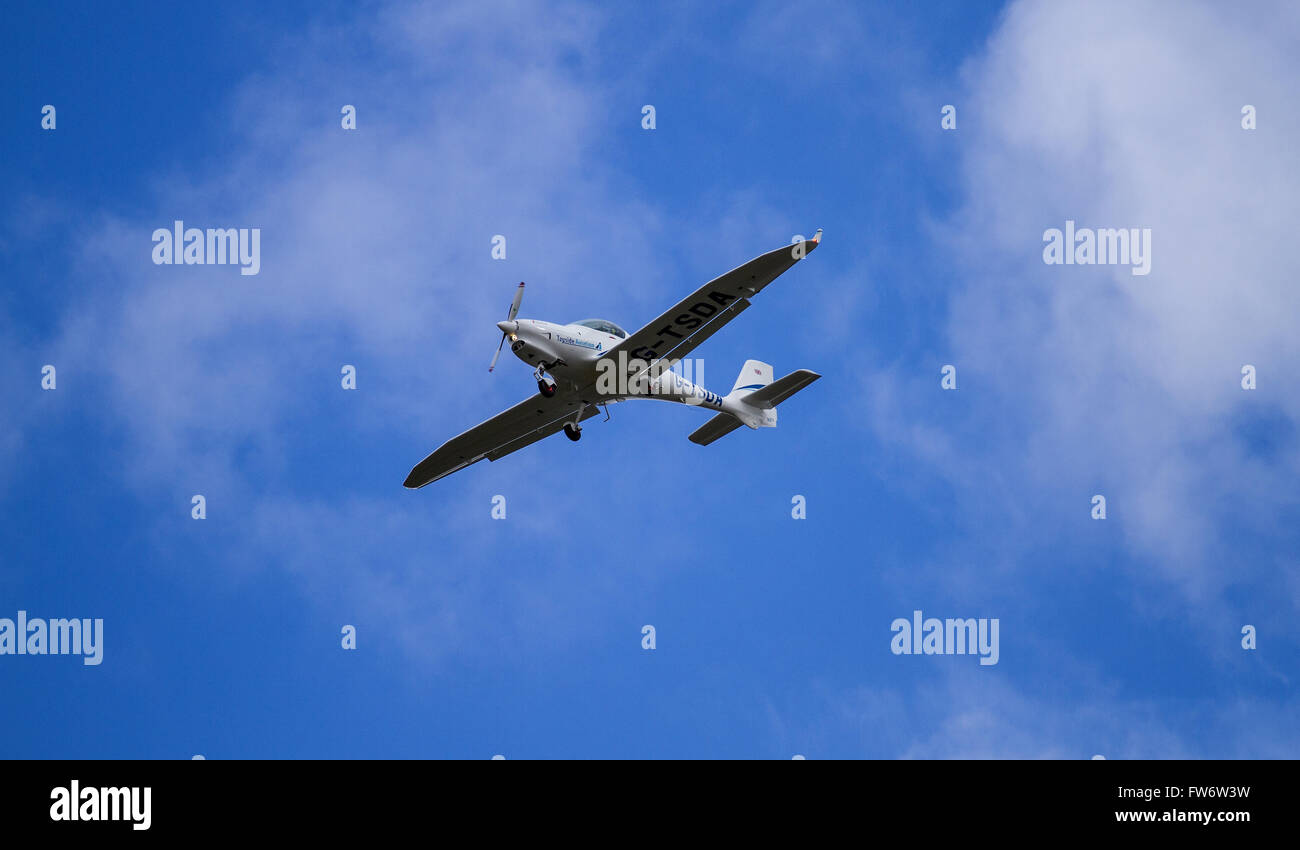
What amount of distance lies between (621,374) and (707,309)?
372 centimetres

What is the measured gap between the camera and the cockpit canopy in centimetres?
3762

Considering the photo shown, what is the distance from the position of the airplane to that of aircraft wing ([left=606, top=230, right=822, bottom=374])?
0.09 ft

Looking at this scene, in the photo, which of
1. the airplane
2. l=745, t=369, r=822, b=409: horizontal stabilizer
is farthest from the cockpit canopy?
l=745, t=369, r=822, b=409: horizontal stabilizer

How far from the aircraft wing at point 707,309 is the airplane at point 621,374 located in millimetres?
27

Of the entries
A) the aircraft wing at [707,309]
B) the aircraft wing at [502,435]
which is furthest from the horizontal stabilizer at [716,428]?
the aircraft wing at [707,309]

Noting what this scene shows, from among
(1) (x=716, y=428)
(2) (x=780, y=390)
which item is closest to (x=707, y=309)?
(2) (x=780, y=390)

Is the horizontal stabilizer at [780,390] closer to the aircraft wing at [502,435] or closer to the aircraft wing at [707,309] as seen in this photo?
the aircraft wing at [707,309]

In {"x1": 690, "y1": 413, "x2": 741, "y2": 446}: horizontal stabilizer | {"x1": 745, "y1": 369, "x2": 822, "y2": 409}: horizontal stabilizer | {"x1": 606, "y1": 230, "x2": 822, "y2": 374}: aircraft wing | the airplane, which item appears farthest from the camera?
{"x1": 690, "y1": 413, "x2": 741, "y2": 446}: horizontal stabilizer

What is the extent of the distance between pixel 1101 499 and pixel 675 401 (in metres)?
14.4

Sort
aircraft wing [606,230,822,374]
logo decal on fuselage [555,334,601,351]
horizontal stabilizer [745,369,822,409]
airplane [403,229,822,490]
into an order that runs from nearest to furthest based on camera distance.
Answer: aircraft wing [606,230,822,374] < airplane [403,229,822,490] < logo decal on fuselage [555,334,601,351] < horizontal stabilizer [745,369,822,409]

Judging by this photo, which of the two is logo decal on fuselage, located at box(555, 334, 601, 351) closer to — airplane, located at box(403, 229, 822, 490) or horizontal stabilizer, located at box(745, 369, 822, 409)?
airplane, located at box(403, 229, 822, 490)

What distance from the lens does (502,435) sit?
4112 centimetres

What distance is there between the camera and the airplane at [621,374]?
3509 cm
